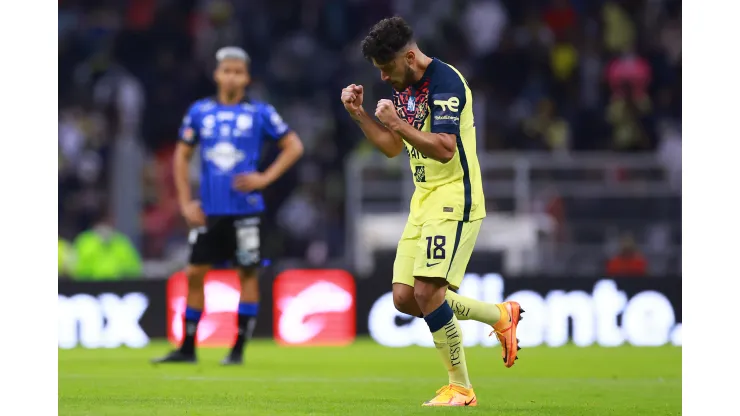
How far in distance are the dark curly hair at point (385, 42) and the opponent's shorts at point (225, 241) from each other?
11.3 feet

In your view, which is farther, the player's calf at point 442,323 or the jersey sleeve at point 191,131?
the jersey sleeve at point 191,131

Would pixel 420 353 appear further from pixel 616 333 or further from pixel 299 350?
pixel 616 333

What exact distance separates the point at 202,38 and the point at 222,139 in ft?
34.1

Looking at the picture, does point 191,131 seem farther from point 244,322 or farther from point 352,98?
point 352,98

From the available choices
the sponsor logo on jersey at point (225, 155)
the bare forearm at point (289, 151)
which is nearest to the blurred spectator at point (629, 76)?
the bare forearm at point (289, 151)

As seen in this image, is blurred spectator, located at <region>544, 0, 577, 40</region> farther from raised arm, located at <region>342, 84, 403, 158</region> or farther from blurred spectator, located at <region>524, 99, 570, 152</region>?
raised arm, located at <region>342, 84, 403, 158</region>

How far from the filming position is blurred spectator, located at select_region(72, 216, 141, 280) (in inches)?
623

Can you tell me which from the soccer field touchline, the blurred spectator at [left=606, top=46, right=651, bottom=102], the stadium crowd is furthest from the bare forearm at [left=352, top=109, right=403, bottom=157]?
the blurred spectator at [left=606, top=46, right=651, bottom=102]

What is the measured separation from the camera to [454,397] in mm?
7016

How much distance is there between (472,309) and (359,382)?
1.70m

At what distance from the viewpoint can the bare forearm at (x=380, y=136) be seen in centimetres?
691

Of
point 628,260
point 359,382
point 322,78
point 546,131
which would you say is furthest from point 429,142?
point 322,78

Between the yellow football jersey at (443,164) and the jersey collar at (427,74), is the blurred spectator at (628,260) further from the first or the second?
the jersey collar at (427,74)

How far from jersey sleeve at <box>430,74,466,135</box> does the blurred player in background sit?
10.8 ft
